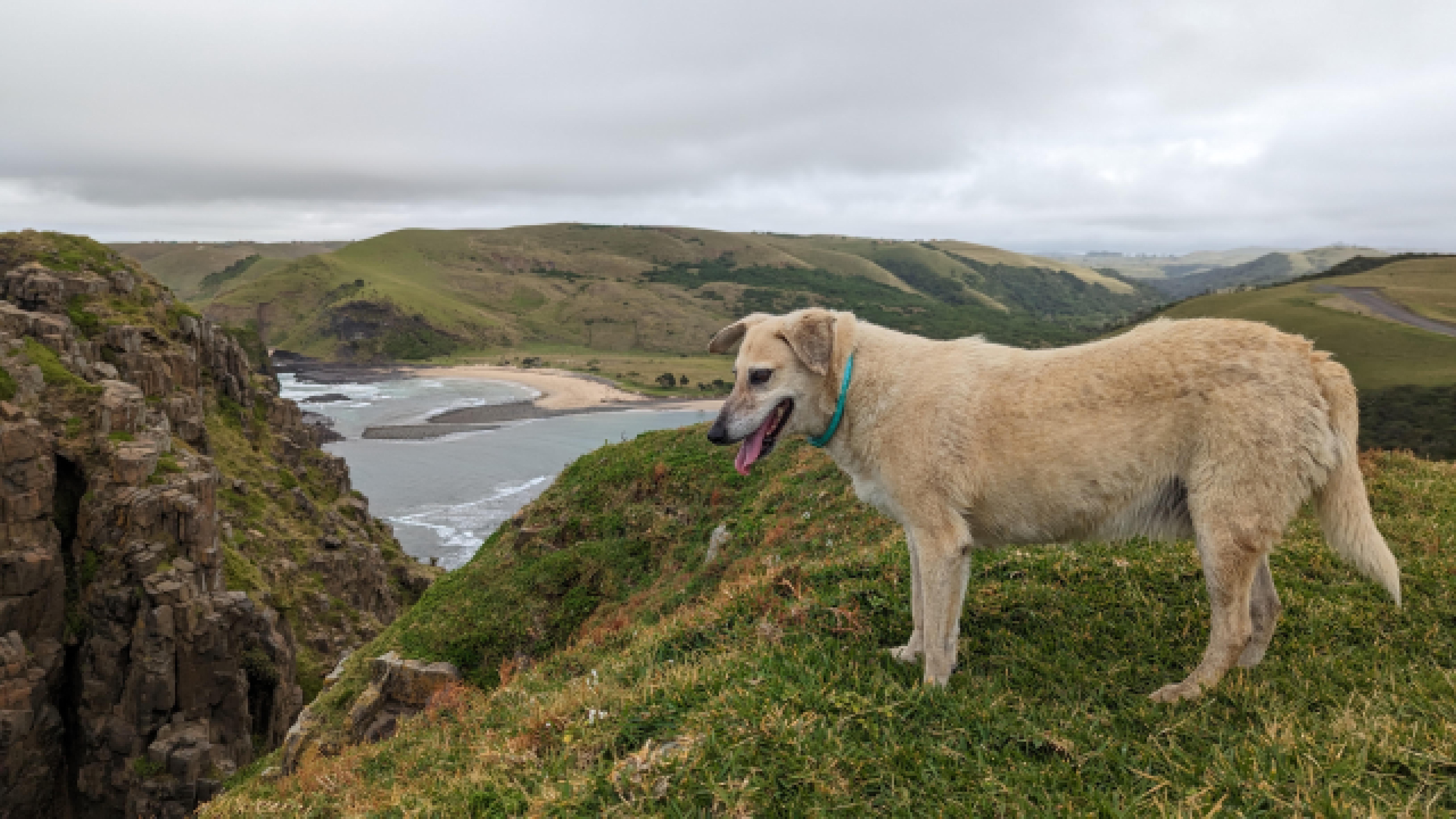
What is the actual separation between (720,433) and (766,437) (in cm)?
47

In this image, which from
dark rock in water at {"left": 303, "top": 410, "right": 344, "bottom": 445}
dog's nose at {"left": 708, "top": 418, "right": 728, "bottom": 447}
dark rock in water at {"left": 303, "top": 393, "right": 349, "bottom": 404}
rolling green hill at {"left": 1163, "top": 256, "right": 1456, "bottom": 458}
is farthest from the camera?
dark rock in water at {"left": 303, "top": 393, "right": 349, "bottom": 404}

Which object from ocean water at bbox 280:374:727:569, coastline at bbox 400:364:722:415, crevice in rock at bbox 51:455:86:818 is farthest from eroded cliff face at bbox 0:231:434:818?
coastline at bbox 400:364:722:415

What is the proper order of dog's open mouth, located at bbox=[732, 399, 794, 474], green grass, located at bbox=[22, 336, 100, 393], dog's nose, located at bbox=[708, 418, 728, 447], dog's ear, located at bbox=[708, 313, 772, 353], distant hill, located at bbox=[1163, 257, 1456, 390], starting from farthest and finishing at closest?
distant hill, located at bbox=[1163, 257, 1456, 390] → green grass, located at bbox=[22, 336, 100, 393] → dog's ear, located at bbox=[708, 313, 772, 353] → dog's open mouth, located at bbox=[732, 399, 794, 474] → dog's nose, located at bbox=[708, 418, 728, 447]

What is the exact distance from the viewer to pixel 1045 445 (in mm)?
5270

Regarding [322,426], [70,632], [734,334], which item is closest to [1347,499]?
[734,334]

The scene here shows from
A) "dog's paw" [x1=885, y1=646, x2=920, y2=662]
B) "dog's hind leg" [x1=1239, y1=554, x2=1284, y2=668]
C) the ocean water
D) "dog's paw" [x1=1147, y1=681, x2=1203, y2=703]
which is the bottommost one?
the ocean water

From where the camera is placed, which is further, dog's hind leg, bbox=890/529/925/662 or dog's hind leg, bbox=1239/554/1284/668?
dog's hind leg, bbox=890/529/925/662

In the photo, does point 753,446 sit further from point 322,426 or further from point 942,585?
point 322,426

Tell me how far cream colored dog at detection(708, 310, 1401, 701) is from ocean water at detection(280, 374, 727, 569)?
129 feet

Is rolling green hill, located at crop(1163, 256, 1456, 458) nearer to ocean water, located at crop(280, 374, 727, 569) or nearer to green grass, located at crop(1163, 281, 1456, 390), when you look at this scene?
green grass, located at crop(1163, 281, 1456, 390)

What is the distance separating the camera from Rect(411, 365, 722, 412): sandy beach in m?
111

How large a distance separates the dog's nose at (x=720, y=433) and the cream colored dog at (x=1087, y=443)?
0.15 ft

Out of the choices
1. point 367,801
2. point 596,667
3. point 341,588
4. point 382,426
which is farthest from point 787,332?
point 382,426

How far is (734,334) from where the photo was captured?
255 inches
